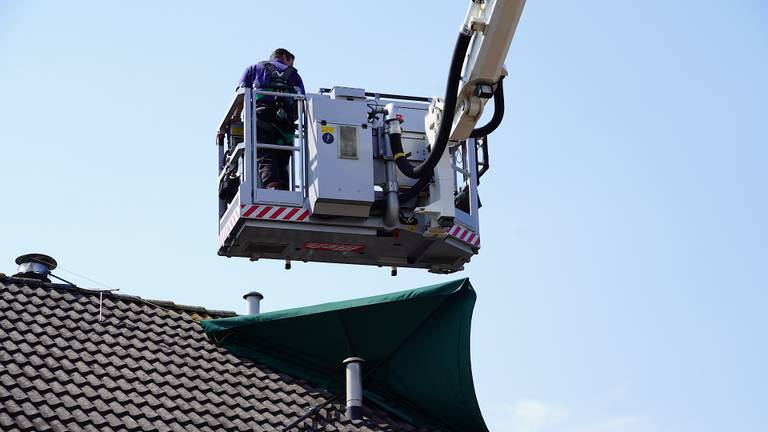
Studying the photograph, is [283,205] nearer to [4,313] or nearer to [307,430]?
[307,430]

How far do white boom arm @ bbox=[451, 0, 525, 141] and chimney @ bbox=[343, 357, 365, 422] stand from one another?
107 inches

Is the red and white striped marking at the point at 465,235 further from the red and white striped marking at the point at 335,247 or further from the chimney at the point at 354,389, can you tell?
the chimney at the point at 354,389

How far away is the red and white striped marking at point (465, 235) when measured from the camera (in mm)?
13345

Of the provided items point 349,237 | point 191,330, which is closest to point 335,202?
point 349,237

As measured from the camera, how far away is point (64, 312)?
13.6 meters

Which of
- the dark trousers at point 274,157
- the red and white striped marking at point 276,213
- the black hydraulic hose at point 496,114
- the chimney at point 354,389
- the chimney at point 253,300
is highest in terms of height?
the black hydraulic hose at point 496,114

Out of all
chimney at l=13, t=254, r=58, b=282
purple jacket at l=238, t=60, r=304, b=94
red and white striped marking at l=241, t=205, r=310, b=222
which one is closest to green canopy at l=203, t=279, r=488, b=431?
red and white striped marking at l=241, t=205, r=310, b=222

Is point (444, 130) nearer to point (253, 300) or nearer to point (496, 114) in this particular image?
point (496, 114)

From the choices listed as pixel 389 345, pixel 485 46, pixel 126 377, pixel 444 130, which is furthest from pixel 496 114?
pixel 126 377

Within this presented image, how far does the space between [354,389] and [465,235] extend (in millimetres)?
2008

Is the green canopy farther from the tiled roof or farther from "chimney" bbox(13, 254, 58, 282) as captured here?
"chimney" bbox(13, 254, 58, 282)

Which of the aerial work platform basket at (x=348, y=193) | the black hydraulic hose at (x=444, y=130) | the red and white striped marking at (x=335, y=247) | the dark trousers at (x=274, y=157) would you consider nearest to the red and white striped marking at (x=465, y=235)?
the aerial work platform basket at (x=348, y=193)

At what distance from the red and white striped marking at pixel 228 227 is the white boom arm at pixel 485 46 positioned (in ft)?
8.00

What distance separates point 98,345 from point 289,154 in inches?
108
